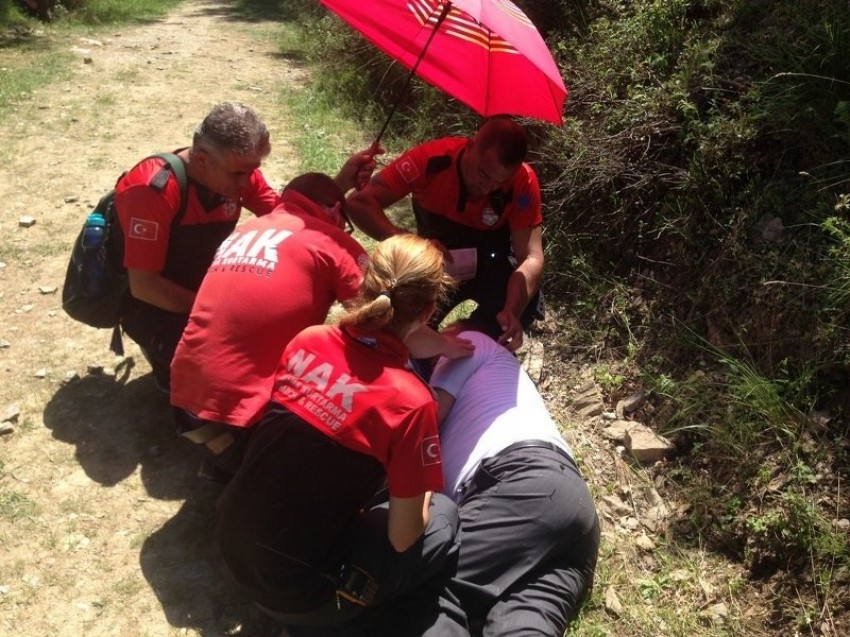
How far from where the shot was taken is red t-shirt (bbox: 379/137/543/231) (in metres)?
3.45

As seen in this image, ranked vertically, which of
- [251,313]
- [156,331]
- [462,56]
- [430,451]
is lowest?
[156,331]

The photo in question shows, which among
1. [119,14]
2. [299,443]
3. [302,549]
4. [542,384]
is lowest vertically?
[119,14]

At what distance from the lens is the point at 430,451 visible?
204 centimetres

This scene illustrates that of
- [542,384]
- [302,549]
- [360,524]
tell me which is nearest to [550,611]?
[360,524]

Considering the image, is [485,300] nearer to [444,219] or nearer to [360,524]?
[444,219]

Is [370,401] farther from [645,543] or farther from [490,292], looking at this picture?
[490,292]

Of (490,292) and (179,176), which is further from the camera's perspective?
(490,292)

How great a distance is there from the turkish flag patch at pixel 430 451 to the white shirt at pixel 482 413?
1.97ft

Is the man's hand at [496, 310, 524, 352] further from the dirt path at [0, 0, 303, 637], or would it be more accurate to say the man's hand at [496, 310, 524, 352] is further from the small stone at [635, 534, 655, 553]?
the dirt path at [0, 0, 303, 637]

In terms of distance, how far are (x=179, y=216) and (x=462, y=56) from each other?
57.8 inches

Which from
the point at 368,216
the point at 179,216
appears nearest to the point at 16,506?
the point at 179,216

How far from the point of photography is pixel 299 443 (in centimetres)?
202

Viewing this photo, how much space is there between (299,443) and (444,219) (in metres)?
1.80

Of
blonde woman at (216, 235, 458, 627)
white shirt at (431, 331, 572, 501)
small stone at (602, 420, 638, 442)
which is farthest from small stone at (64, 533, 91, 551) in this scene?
small stone at (602, 420, 638, 442)
